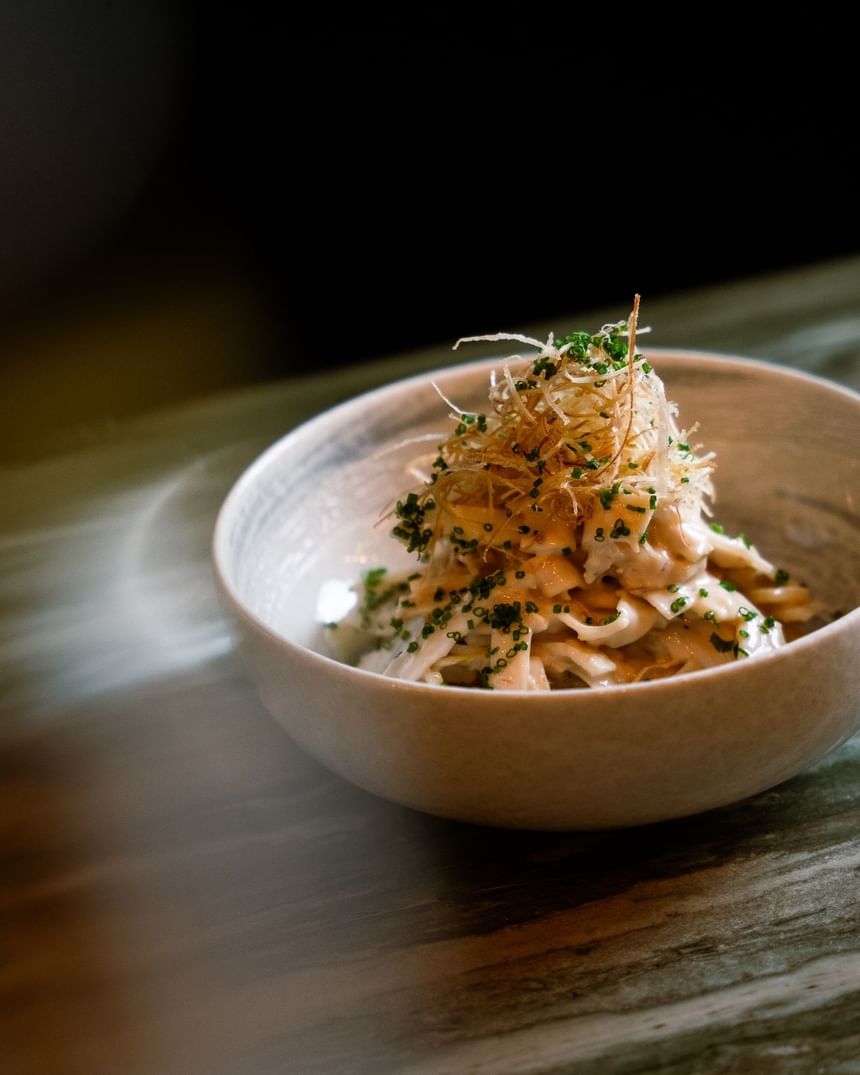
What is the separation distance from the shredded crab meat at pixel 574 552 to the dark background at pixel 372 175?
91.5 inches

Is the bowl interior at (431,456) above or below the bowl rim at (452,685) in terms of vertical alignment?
below

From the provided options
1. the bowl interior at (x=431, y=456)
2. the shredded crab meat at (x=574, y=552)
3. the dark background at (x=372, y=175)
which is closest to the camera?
the shredded crab meat at (x=574, y=552)

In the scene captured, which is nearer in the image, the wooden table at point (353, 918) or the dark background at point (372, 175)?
the wooden table at point (353, 918)

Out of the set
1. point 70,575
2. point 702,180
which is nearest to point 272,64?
point 702,180

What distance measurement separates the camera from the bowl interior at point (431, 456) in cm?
132

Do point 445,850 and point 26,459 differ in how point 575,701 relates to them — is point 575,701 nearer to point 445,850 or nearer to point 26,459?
point 445,850

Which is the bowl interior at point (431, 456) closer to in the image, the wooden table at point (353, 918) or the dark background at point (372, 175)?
the wooden table at point (353, 918)

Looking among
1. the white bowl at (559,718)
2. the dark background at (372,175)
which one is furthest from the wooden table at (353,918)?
the dark background at (372,175)

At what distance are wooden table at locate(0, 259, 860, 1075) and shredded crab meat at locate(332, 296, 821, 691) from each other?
0.16m

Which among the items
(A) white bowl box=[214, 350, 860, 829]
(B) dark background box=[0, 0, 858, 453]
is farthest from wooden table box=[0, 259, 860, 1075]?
(B) dark background box=[0, 0, 858, 453]

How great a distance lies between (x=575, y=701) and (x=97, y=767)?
647 mm

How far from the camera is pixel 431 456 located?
4.45ft

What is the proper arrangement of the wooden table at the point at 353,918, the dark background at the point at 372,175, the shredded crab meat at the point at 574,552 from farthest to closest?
the dark background at the point at 372,175 < the shredded crab meat at the point at 574,552 < the wooden table at the point at 353,918

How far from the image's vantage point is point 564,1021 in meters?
0.81
